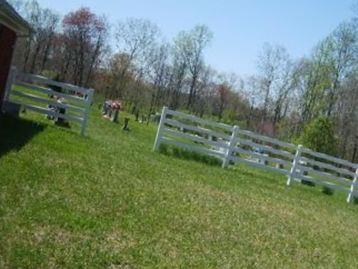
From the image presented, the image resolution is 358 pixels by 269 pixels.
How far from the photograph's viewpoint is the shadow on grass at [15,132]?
1212cm

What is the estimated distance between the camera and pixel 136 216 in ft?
30.9

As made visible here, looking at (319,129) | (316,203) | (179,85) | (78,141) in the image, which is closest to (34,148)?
(78,141)

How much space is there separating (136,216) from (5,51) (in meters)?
9.16

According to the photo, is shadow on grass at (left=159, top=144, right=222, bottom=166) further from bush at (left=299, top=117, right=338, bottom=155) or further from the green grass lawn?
bush at (left=299, top=117, right=338, bottom=155)

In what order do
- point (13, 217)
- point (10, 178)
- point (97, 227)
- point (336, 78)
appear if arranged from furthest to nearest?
point (336, 78), point (10, 178), point (97, 227), point (13, 217)

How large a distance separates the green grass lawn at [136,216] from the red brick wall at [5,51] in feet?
5.44

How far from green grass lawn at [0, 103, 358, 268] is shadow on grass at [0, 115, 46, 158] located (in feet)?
0.11

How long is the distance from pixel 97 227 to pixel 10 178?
A: 6.72ft

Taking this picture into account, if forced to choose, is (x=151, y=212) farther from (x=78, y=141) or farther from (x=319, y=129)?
(x=319, y=129)

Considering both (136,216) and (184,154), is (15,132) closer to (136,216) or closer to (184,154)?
(136,216)

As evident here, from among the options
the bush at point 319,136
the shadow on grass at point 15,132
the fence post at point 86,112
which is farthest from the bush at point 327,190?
the shadow on grass at point 15,132

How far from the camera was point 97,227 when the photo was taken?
8250mm

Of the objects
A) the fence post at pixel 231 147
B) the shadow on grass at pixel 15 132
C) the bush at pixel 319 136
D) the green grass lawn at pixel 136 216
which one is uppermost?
the bush at pixel 319 136

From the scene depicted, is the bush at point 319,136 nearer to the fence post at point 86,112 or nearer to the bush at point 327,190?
the bush at point 327,190
